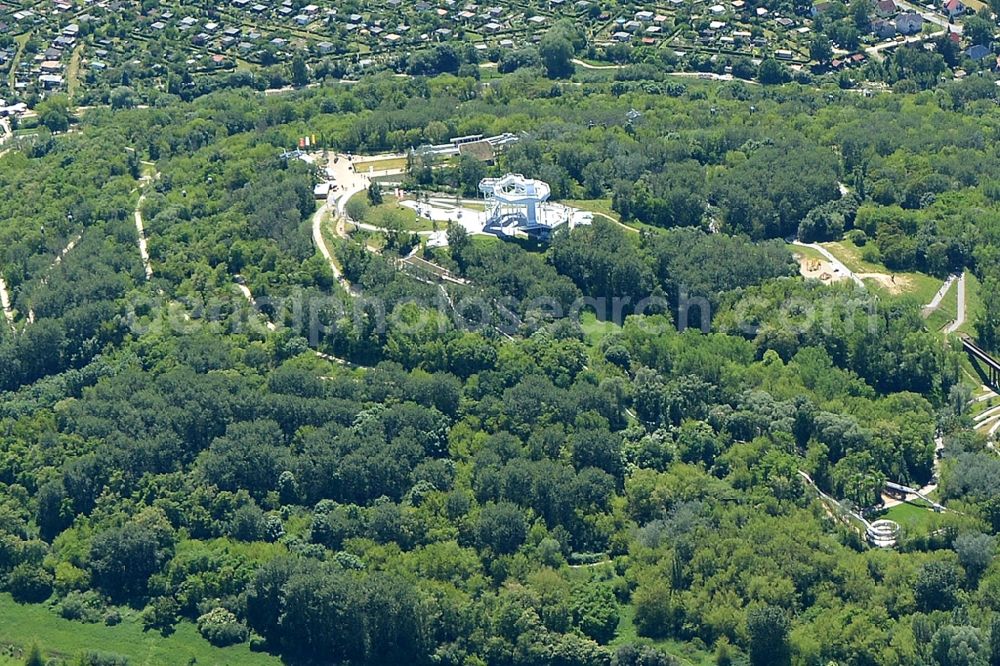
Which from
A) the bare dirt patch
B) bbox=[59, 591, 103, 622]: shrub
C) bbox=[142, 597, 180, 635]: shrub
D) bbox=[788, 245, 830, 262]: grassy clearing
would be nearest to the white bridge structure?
bbox=[788, 245, 830, 262]: grassy clearing

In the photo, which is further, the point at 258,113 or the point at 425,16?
the point at 425,16

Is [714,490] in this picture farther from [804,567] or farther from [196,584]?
[196,584]

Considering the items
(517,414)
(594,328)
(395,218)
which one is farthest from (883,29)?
(517,414)

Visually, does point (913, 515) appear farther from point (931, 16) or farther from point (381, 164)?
point (931, 16)

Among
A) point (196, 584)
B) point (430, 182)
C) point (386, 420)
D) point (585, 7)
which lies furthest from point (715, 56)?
point (196, 584)

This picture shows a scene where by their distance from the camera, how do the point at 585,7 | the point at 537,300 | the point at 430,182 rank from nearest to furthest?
the point at 537,300
the point at 430,182
the point at 585,7
